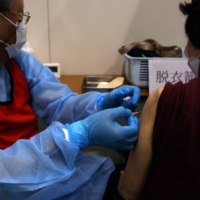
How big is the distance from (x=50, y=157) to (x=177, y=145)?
420 millimetres

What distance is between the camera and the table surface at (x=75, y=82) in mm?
1595

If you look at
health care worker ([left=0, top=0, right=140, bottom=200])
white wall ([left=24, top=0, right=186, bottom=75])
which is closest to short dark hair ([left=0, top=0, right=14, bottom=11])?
health care worker ([left=0, top=0, right=140, bottom=200])

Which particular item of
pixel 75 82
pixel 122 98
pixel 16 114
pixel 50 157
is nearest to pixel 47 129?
pixel 50 157

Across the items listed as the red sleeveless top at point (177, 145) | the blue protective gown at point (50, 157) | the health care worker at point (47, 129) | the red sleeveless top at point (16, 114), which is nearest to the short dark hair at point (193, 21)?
the red sleeveless top at point (177, 145)

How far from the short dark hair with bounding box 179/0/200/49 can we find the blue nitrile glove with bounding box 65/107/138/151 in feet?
1.13

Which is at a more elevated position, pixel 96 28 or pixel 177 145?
pixel 96 28

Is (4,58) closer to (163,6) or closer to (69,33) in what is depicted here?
(69,33)

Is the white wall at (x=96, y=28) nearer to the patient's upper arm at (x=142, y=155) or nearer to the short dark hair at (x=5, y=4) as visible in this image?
the short dark hair at (x=5, y=4)

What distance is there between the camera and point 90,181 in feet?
3.76

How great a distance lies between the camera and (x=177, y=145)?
799 millimetres

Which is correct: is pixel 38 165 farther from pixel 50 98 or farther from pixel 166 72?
pixel 166 72

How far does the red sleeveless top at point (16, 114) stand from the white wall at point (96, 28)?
604mm

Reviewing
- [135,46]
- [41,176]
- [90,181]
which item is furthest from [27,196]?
[135,46]

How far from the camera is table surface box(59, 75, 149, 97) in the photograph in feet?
5.23
